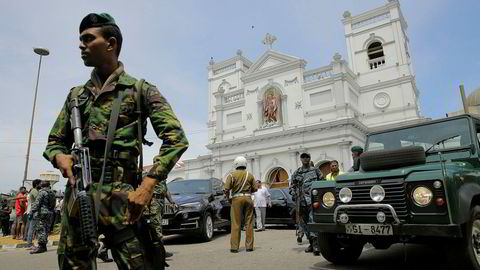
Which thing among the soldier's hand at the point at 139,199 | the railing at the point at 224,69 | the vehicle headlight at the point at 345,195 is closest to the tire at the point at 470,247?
the vehicle headlight at the point at 345,195

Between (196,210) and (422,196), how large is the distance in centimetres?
514

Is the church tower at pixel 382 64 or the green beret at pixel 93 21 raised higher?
the church tower at pixel 382 64

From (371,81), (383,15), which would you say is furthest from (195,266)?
(383,15)

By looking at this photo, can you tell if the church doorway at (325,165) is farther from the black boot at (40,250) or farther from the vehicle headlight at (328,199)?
the vehicle headlight at (328,199)

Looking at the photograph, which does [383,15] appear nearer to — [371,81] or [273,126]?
[371,81]

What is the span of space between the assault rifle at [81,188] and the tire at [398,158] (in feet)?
12.1

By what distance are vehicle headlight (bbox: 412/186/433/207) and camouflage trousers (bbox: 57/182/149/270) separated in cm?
301

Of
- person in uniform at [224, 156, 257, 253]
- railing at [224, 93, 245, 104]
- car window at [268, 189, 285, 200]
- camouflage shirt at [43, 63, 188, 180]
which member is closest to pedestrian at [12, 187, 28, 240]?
car window at [268, 189, 285, 200]

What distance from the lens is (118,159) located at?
213cm

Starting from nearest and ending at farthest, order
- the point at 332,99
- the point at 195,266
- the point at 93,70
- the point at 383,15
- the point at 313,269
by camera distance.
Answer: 1. the point at 93,70
2. the point at 313,269
3. the point at 195,266
4. the point at 332,99
5. the point at 383,15

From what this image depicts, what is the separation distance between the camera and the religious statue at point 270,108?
1297 inches

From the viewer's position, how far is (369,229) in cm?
402

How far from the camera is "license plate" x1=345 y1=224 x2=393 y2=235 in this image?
390cm

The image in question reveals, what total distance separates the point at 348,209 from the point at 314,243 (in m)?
2.05
